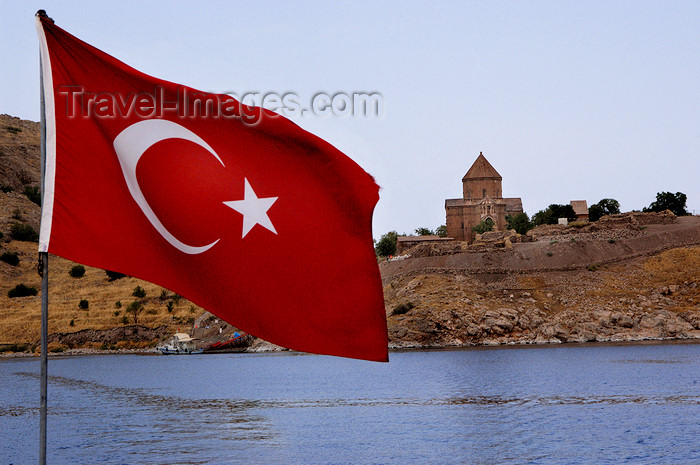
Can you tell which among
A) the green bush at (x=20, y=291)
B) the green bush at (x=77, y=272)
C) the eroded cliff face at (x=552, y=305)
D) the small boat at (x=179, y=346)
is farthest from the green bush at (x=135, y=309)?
the eroded cliff face at (x=552, y=305)

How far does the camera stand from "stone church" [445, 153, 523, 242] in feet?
602

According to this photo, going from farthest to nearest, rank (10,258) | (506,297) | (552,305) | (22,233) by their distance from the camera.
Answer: (22,233) → (10,258) → (506,297) → (552,305)

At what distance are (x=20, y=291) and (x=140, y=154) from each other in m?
123

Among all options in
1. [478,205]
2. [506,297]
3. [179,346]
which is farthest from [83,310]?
[478,205]

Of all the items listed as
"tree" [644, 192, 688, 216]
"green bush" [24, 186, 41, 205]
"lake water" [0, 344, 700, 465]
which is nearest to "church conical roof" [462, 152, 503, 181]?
"tree" [644, 192, 688, 216]

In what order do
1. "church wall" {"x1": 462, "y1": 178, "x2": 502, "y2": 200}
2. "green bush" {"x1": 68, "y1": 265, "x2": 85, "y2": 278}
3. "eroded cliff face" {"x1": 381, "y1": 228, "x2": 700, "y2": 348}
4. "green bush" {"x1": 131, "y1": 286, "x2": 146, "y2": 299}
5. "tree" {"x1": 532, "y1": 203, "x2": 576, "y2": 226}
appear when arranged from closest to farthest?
"eroded cliff face" {"x1": 381, "y1": 228, "x2": 700, "y2": 348} → "green bush" {"x1": 131, "y1": 286, "x2": 146, "y2": 299} → "green bush" {"x1": 68, "y1": 265, "x2": 85, "y2": 278} → "tree" {"x1": 532, "y1": 203, "x2": 576, "y2": 226} → "church wall" {"x1": 462, "y1": 178, "x2": 502, "y2": 200}

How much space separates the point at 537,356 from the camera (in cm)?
9925

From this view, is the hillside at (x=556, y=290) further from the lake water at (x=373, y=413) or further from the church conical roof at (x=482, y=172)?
the church conical roof at (x=482, y=172)

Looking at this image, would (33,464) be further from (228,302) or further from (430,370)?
(430,370)

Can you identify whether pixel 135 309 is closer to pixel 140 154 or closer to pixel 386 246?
pixel 386 246

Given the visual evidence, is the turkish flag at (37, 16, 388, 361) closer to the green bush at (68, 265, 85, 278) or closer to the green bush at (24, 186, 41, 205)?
the green bush at (68, 265, 85, 278)

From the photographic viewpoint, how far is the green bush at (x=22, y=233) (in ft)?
497

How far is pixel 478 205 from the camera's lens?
185m

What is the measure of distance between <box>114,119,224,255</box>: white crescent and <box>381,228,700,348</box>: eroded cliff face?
325ft
